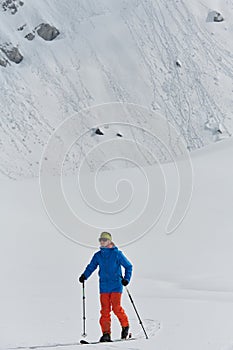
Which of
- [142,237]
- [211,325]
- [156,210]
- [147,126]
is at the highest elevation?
[147,126]

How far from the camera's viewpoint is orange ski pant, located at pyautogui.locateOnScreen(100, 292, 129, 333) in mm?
7527

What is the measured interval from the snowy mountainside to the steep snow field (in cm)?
3021

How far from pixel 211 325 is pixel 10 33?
56097 mm

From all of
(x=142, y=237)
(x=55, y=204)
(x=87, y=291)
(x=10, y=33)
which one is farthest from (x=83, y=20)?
(x=87, y=291)

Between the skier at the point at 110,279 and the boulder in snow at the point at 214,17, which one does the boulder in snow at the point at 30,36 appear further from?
the skier at the point at 110,279

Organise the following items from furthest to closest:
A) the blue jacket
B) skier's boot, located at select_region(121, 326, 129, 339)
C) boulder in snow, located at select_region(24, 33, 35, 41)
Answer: boulder in snow, located at select_region(24, 33, 35, 41) < the blue jacket < skier's boot, located at select_region(121, 326, 129, 339)

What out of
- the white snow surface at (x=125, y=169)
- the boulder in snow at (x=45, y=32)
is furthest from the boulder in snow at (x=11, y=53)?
the boulder in snow at (x=45, y=32)

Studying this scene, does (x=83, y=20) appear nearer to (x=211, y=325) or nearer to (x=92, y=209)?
(x=92, y=209)

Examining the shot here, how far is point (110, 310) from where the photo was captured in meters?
7.62

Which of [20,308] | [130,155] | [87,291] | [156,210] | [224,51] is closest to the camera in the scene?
[20,308]

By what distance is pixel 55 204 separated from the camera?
65.4 feet

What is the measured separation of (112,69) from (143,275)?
46783 mm

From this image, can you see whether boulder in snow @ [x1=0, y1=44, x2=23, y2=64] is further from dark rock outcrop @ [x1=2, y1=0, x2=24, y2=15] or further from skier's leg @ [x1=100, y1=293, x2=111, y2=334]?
skier's leg @ [x1=100, y1=293, x2=111, y2=334]

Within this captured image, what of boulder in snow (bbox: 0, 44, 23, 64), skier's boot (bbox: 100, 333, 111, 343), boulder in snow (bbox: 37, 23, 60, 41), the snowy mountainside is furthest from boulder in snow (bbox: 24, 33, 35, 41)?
skier's boot (bbox: 100, 333, 111, 343)
